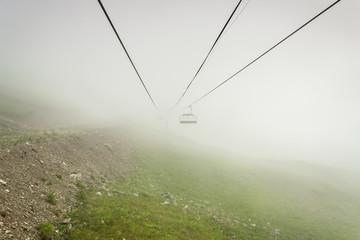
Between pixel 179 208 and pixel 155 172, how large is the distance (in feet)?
50.1

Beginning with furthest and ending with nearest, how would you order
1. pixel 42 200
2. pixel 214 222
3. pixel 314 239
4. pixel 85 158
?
pixel 85 158
pixel 314 239
pixel 214 222
pixel 42 200

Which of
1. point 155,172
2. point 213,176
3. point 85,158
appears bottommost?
point 213,176

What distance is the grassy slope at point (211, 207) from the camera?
1388 cm

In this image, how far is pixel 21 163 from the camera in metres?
14.9

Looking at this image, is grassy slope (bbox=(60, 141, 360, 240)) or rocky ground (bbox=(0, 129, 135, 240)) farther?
grassy slope (bbox=(60, 141, 360, 240))

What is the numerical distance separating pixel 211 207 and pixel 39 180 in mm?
21040

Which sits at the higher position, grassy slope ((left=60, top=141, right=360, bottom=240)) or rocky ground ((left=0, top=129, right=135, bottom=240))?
rocky ground ((left=0, top=129, right=135, bottom=240))

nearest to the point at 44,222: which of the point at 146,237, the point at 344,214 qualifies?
the point at 146,237

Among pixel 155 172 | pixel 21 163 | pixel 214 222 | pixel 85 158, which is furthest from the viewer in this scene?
pixel 155 172

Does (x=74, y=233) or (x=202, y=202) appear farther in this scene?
(x=202, y=202)

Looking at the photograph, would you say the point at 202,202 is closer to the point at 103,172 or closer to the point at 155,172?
the point at 155,172

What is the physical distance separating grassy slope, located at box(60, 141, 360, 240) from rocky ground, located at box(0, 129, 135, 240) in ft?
6.34

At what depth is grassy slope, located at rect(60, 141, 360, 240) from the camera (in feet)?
45.5

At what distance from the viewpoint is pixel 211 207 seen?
24703mm
